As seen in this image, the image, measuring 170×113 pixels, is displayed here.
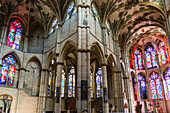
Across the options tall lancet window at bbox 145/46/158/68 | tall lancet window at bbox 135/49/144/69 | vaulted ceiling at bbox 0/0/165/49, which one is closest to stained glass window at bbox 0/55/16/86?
vaulted ceiling at bbox 0/0/165/49

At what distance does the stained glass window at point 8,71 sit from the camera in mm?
18031

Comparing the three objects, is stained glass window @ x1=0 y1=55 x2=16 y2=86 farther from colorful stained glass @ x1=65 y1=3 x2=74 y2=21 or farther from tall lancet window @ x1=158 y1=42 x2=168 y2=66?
tall lancet window @ x1=158 y1=42 x2=168 y2=66

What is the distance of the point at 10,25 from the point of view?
67.2 feet

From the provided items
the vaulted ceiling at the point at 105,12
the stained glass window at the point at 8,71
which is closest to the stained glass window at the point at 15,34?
the vaulted ceiling at the point at 105,12

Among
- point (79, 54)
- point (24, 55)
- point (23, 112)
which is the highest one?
point (24, 55)

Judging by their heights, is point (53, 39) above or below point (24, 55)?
above

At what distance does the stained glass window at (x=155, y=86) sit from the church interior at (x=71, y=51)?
182 mm

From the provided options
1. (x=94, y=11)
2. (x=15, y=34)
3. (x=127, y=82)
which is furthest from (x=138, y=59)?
(x=15, y=34)

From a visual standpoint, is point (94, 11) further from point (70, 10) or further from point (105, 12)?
point (70, 10)

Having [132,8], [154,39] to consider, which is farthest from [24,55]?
[154,39]

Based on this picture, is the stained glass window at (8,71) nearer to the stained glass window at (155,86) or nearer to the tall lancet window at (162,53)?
Answer: the stained glass window at (155,86)

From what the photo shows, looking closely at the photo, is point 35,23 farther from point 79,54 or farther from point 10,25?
point 79,54

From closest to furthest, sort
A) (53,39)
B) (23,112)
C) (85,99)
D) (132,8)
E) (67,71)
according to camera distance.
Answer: (85,99) → (23,112) → (53,39) → (132,8) → (67,71)

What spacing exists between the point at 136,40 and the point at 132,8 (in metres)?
9.27
